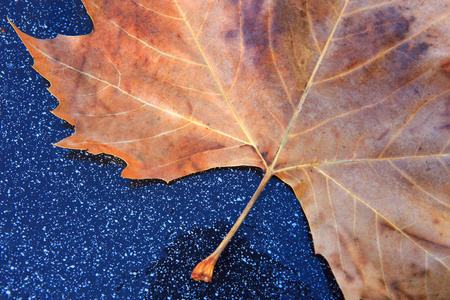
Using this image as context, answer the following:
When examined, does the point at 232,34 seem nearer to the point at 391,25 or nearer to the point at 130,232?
the point at 391,25

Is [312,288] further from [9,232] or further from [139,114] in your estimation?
[9,232]

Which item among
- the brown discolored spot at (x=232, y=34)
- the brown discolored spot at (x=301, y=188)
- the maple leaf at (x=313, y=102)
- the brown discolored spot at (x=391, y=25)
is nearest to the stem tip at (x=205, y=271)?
the maple leaf at (x=313, y=102)

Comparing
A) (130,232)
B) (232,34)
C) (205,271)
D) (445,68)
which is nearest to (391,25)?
(445,68)

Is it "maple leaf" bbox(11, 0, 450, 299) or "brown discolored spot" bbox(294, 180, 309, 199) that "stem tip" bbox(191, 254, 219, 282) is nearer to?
"maple leaf" bbox(11, 0, 450, 299)

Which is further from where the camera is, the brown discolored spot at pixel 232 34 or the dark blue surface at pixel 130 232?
the dark blue surface at pixel 130 232

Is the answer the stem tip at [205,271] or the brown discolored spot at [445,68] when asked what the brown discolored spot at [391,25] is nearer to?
the brown discolored spot at [445,68]

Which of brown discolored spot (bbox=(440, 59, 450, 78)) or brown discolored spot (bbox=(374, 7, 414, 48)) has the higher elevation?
brown discolored spot (bbox=(374, 7, 414, 48))

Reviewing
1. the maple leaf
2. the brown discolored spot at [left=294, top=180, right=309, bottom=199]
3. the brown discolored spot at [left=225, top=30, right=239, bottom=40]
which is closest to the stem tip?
the maple leaf
